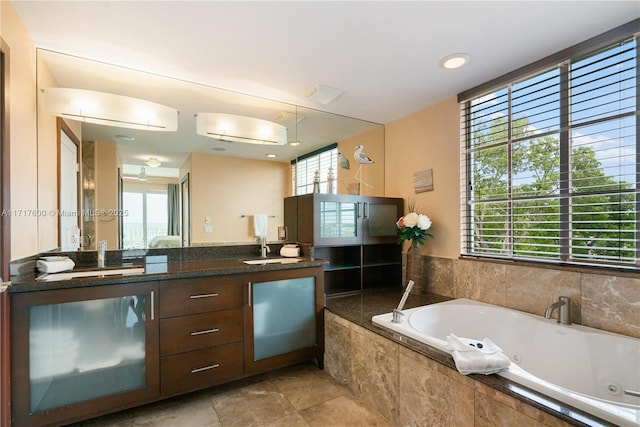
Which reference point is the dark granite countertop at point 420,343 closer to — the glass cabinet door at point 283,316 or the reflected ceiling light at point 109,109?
the glass cabinet door at point 283,316

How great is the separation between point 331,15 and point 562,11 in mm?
1244

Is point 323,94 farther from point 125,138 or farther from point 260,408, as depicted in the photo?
point 260,408

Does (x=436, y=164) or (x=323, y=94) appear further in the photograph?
(x=436, y=164)

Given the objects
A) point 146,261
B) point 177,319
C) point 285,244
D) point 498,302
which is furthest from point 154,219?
point 498,302

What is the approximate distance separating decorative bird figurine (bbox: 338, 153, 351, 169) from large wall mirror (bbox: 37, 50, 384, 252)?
0.25 metres

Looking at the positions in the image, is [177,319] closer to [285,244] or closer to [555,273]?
[285,244]

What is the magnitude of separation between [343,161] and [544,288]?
6.80 ft

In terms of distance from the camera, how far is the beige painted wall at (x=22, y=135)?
1.54 m

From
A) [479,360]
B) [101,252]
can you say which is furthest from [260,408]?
[101,252]

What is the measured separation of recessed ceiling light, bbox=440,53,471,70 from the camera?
202cm

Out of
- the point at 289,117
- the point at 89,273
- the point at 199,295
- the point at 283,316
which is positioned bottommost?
the point at 283,316

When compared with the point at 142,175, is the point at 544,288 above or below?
below

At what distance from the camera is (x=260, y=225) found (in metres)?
2.79

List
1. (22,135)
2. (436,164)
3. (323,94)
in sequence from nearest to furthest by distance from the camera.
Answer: (22,135) < (323,94) < (436,164)
